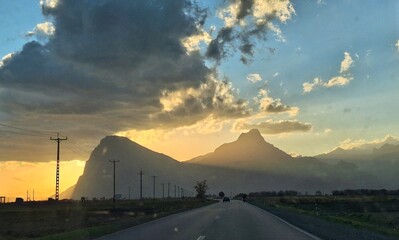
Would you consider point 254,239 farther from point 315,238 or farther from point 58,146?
point 58,146

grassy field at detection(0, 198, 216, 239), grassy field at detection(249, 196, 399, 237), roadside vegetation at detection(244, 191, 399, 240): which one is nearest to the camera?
grassy field at detection(0, 198, 216, 239)

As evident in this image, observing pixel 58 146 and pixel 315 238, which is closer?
pixel 315 238

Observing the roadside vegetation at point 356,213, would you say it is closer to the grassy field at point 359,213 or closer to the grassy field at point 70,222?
the grassy field at point 359,213

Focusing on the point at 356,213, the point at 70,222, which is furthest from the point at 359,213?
the point at 70,222

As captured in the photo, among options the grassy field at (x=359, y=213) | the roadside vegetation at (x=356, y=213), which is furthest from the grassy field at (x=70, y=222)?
the grassy field at (x=359, y=213)

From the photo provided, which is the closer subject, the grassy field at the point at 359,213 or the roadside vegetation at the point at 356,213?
the roadside vegetation at the point at 356,213

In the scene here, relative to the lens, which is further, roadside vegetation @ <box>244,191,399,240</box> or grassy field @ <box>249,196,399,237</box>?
A: grassy field @ <box>249,196,399,237</box>

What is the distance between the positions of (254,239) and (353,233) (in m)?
4.08

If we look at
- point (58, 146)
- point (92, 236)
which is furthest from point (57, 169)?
point (92, 236)

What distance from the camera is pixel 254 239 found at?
18859 mm

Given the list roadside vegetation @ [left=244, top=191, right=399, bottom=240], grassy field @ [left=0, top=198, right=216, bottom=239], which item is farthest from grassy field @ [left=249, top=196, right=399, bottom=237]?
grassy field @ [left=0, top=198, right=216, bottom=239]

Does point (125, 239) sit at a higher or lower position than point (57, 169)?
lower

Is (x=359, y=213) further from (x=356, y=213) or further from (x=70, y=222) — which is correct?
(x=70, y=222)

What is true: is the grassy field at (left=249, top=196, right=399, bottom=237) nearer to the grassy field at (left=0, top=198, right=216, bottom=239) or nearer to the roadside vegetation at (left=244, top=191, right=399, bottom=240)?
the roadside vegetation at (left=244, top=191, right=399, bottom=240)
